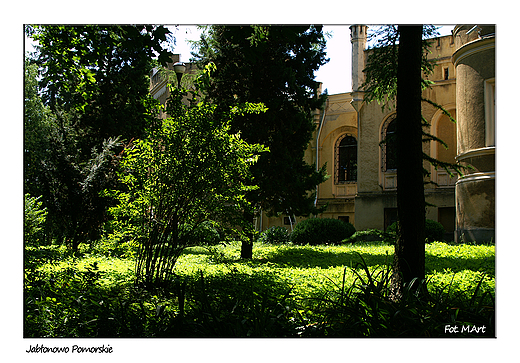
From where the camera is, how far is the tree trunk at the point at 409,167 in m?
4.28

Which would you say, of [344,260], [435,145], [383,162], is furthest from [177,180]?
[435,145]

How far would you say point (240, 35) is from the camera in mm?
4688

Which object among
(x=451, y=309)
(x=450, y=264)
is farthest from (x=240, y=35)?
(x=450, y=264)

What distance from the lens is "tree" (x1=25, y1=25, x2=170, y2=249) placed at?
17.7ft

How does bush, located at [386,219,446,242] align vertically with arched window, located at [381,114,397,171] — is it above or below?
below

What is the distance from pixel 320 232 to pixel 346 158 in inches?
286

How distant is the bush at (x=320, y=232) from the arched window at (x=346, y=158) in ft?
18.8

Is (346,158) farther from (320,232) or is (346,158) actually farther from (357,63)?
(320,232)

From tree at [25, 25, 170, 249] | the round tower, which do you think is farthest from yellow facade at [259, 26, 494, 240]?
tree at [25, 25, 170, 249]

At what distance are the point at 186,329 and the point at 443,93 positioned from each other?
14.5m

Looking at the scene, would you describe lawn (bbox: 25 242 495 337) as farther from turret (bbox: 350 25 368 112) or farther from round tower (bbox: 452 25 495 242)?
turret (bbox: 350 25 368 112)

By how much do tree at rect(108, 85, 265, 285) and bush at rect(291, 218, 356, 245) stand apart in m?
7.70

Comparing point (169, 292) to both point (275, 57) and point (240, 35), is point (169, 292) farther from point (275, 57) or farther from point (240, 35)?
point (275, 57)

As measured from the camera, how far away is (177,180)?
536cm
